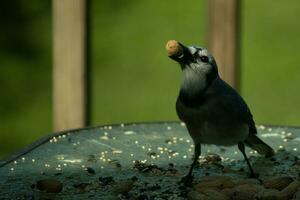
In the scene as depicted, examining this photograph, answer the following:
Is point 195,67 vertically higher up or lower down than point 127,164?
higher up

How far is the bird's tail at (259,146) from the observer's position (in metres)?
2.38

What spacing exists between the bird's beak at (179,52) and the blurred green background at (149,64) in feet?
7.54

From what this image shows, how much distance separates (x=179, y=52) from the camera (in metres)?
2.01

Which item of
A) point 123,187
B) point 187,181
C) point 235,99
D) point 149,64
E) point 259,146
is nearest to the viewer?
point 123,187

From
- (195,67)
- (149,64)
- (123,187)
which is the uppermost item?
(195,67)

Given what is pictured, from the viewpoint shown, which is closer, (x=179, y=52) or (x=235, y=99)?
(x=179, y=52)

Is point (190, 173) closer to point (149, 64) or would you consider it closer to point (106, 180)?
point (106, 180)

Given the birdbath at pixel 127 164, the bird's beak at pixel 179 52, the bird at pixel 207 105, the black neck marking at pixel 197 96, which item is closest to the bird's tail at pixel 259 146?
the birdbath at pixel 127 164

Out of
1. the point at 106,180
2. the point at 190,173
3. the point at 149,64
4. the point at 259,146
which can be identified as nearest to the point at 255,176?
the point at 190,173

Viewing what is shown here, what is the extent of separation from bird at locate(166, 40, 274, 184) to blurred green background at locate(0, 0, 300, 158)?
2.14 m

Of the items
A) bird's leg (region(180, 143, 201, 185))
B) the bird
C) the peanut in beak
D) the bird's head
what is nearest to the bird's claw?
the bird

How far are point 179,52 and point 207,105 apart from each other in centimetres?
20

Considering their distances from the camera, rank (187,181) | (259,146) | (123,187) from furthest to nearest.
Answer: (259,146)
(187,181)
(123,187)

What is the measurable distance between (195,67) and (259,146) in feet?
1.37
